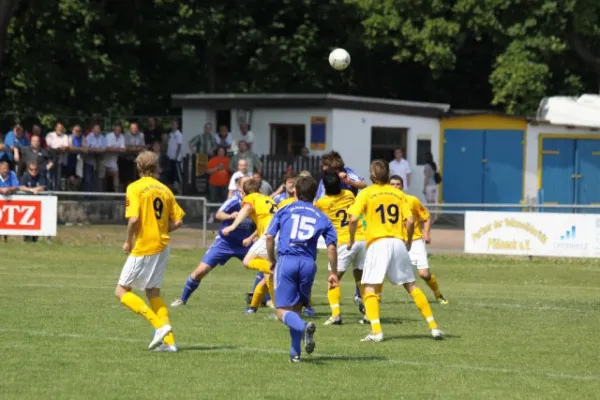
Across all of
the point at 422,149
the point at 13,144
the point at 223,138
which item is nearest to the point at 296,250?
the point at 13,144

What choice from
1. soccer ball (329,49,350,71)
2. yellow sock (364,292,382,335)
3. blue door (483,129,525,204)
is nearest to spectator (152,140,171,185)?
soccer ball (329,49,350,71)

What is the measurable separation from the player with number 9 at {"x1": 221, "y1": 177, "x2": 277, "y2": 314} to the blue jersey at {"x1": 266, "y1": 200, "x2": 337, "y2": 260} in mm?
3518

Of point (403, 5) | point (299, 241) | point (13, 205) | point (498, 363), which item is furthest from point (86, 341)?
point (403, 5)

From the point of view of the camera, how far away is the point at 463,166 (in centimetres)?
3919

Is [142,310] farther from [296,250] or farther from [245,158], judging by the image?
[245,158]

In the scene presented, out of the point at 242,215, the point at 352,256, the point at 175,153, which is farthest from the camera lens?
the point at 175,153

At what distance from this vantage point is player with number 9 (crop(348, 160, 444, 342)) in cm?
1425

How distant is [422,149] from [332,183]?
22110 millimetres

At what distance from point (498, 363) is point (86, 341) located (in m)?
4.07

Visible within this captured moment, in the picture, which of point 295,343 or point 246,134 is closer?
point 295,343

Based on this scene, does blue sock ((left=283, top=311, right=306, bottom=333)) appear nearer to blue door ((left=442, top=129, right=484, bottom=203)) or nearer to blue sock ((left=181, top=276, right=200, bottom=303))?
blue sock ((left=181, top=276, right=200, bottom=303))

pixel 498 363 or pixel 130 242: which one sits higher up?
pixel 130 242

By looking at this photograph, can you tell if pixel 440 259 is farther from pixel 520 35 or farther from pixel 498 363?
pixel 498 363

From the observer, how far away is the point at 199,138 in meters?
35.6
